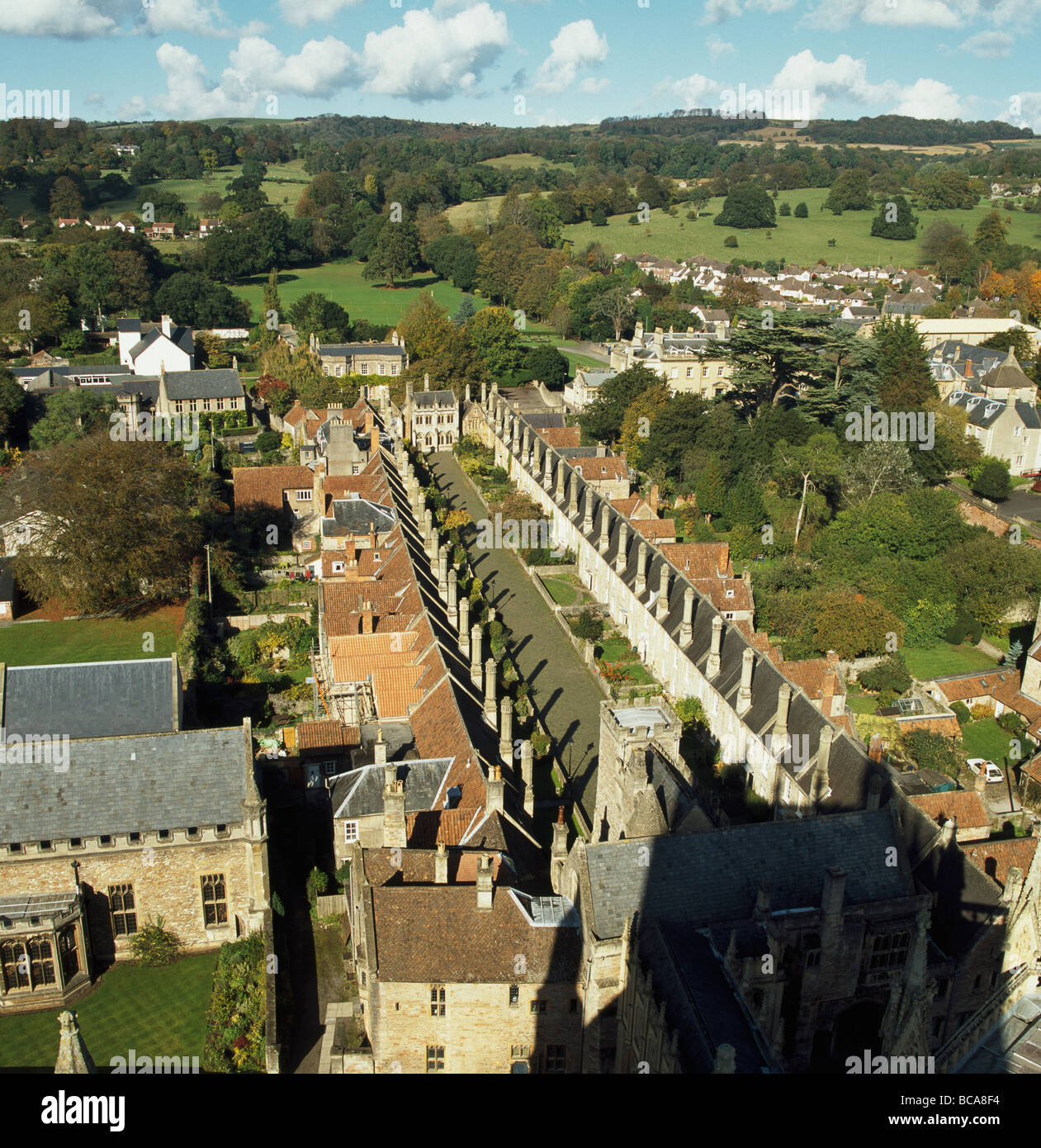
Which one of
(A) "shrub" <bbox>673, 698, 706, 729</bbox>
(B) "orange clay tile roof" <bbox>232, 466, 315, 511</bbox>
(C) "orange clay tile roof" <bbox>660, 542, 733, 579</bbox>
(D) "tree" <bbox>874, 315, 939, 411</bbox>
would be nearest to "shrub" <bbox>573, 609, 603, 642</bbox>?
(C) "orange clay tile roof" <bbox>660, 542, 733, 579</bbox>

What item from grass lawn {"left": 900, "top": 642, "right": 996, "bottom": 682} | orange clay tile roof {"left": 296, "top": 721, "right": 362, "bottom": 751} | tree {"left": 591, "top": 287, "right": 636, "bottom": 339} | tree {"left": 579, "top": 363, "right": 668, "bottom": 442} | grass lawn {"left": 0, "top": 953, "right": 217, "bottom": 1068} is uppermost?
tree {"left": 591, "top": 287, "right": 636, "bottom": 339}

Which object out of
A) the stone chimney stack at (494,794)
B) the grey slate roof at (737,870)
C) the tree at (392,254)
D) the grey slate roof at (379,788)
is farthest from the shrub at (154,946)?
the tree at (392,254)

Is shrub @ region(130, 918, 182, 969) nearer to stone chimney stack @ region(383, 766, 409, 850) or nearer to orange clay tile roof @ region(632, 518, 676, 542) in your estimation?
stone chimney stack @ region(383, 766, 409, 850)

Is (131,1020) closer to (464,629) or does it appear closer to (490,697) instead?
(490,697)

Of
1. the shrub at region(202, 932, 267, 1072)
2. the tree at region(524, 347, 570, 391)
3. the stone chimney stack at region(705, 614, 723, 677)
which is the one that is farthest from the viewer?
the tree at region(524, 347, 570, 391)

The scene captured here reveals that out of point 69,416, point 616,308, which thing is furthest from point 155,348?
point 616,308
